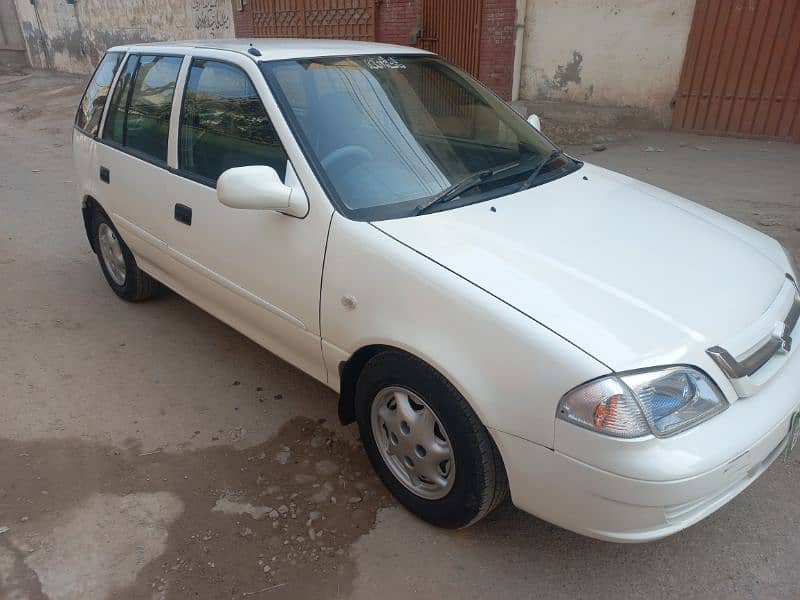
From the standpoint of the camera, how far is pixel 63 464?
2895 millimetres

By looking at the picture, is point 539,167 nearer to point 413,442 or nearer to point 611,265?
point 611,265

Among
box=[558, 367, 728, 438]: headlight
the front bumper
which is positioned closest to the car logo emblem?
the front bumper

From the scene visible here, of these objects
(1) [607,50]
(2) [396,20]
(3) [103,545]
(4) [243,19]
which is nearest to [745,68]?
(1) [607,50]

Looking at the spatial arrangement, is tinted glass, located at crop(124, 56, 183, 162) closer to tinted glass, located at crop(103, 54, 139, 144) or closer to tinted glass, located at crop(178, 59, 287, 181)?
tinted glass, located at crop(103, 54, 139, 144)

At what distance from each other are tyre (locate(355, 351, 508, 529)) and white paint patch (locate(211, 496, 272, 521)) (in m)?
0.51

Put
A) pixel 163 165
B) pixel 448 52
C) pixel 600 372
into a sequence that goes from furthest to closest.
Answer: pixel 448 52, pixel 163 165, pixel 600 372

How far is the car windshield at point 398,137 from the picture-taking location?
101 inches

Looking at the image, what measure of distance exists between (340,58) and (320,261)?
1.22m

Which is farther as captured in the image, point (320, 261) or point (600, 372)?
point (320, 261)

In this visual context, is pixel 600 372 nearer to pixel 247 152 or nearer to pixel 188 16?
pixel 247 152

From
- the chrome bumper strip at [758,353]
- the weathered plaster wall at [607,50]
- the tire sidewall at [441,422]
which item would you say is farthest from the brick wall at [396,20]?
the chrome bumper strip at [758,353]

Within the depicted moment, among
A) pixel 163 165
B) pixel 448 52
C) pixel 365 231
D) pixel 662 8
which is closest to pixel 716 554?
pixel 365 231

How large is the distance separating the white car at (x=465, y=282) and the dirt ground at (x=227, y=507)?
26 cm

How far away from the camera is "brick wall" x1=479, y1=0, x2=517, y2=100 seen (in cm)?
905
